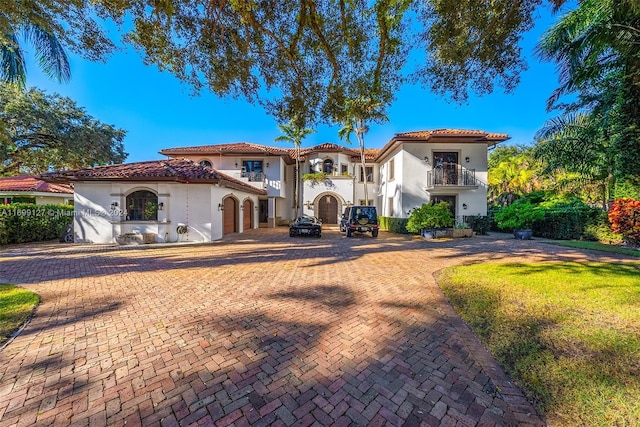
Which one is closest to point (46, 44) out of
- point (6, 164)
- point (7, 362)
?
point (7, 362)

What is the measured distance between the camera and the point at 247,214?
→ 20.0 metres

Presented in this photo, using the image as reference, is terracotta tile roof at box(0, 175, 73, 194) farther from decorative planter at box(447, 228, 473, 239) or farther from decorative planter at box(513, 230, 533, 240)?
decorative planter at box(513, 230, 533, 240)

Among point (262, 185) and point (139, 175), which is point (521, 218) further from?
point (139, 175)

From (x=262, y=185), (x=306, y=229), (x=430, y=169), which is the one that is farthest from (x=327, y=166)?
(x=306, y=229)

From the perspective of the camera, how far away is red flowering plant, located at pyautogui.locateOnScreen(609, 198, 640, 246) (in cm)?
1042

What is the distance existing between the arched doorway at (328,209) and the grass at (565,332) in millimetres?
17788

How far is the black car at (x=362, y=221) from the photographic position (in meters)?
15.6

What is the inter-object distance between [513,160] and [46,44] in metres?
30.4

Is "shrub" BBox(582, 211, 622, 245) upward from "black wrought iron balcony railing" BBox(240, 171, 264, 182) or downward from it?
downward

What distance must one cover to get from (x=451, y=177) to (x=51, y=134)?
29218mm

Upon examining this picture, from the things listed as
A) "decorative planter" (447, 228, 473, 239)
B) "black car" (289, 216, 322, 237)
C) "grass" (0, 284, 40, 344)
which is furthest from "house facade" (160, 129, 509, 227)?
"grass" (0, 284, 40, 344)

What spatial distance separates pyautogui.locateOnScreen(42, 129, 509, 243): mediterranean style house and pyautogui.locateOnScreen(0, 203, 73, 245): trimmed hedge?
192 centimetres

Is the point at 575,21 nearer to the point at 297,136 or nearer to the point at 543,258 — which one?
the point at 543,258

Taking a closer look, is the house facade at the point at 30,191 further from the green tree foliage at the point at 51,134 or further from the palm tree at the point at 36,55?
the palm tree at the point at 36,55
